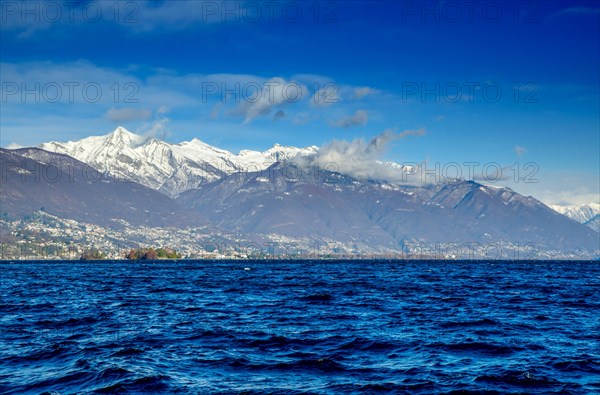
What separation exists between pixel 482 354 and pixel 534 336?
10.6 meters

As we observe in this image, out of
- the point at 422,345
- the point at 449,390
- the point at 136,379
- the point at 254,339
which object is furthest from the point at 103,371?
the point at 422,345

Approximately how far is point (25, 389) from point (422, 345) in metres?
25.9

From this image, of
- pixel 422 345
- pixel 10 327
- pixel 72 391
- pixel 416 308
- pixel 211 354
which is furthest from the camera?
pixel 416 308

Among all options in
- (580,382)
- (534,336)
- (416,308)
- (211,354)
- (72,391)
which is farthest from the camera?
(416,308)

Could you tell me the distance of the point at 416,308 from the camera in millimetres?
76562

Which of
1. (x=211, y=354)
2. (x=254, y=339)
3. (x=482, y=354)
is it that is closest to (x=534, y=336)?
(x=482, y=354)

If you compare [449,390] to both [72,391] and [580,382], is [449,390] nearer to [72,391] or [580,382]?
[580,382]

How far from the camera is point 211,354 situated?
147 ft

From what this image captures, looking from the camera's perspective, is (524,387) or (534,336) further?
(534,336)

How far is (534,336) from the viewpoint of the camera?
54156 millimetres

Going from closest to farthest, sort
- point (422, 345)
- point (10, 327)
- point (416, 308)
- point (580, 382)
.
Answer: point (580, 382)
point (422, 345)
point (10, 327)
point (416, 308)

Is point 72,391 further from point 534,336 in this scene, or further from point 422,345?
point 534,336

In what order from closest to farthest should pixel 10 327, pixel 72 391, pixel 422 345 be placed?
Result: pixel 72 391 → pixel 422 345 → pixel 10 327

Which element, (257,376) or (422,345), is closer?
(257,376)
